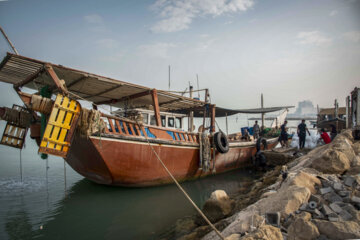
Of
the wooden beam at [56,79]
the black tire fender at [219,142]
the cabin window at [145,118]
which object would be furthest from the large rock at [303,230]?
the cabin window at [145,118]

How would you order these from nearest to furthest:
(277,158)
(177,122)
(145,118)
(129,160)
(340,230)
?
(340,230) → (129,160) → (145,118) → (177,122) → (277,158)

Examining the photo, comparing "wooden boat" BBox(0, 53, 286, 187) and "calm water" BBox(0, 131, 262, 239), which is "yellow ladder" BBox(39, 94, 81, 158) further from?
"calm water" BBox(0, 131, 262, 239)

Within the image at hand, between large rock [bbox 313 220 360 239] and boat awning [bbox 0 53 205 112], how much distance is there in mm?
4734

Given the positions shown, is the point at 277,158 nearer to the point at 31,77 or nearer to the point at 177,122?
the point at 177,122

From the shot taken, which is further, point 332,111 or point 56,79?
point 332,111

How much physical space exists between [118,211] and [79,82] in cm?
416

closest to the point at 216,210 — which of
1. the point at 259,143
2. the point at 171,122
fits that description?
the point at 171,122

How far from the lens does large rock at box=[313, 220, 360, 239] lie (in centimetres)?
194

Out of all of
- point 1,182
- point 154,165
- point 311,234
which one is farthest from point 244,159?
point 1,182

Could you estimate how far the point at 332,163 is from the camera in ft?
13.9

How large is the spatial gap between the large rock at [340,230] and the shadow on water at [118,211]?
2974 mm

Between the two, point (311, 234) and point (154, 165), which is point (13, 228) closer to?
point (154, 165)

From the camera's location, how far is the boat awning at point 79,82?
4.99 meters

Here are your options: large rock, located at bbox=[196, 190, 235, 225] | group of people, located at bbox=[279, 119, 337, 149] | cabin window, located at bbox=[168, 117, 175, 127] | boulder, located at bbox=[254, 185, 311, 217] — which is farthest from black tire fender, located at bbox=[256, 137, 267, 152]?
boulder, located at bbox=[254, 185, 311, 217]
